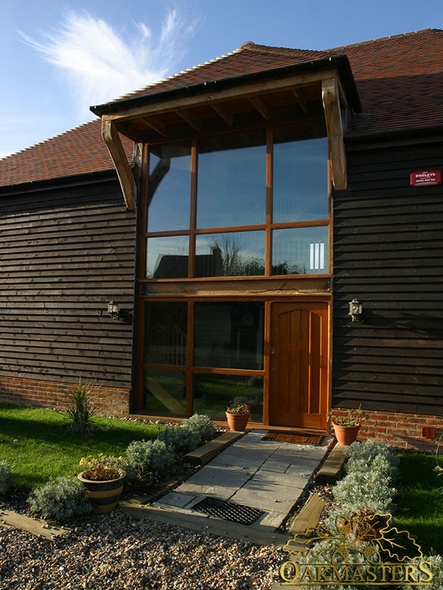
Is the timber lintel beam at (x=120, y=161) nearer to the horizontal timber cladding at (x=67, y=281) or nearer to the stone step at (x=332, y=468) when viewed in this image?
the horizontal timber cladding at (x=67, y=281)

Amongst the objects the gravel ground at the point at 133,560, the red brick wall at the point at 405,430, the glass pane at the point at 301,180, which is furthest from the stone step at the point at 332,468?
the glass pane at the point at 301,180

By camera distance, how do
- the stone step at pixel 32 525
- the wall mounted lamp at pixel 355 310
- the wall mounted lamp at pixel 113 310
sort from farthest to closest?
the wall mounted lamp at pixel 113 310, the wall mounted lamp at pixel 355 310, the stone step at pixel 32 525

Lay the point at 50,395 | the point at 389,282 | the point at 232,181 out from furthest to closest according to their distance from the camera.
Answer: the point at 50,395 < the point at 232,181 < the point at 389,282

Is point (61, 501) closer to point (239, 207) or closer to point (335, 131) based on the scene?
point (239, 207)

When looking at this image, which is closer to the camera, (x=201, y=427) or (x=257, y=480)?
(x=257, y=480)

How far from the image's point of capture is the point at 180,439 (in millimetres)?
6090

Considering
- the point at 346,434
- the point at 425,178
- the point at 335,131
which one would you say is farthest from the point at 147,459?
the point at 425,178

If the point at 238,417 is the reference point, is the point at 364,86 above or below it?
above

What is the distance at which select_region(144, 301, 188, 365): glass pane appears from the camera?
829 centimetres

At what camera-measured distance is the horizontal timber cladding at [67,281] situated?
8.75 metres

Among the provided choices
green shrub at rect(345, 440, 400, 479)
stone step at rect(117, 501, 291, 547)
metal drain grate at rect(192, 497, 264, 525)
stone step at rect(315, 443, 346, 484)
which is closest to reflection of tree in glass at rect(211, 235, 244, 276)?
stone step at rect(315, 443, 346, 484)

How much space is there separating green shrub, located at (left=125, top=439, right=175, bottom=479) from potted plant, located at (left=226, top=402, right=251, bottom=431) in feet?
5.95

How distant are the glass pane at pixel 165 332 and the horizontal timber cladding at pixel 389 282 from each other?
2.74m

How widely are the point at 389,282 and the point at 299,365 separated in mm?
1881
